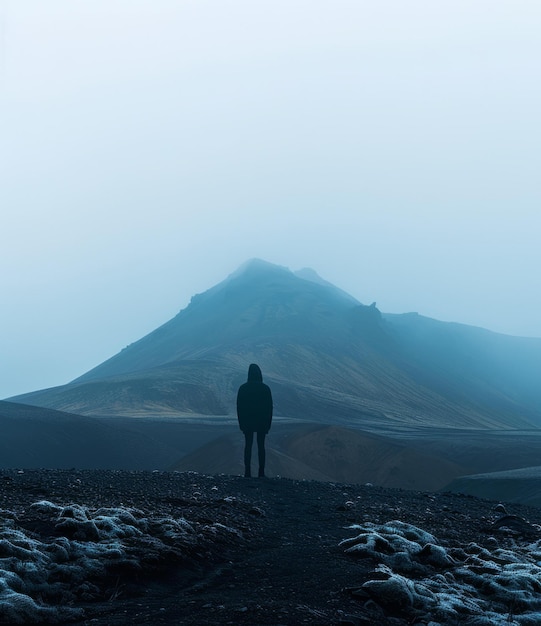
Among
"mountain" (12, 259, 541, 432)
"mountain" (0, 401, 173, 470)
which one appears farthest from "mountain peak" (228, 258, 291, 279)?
"mountain" (0, 401, 173, 470)

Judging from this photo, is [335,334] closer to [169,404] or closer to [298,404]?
[298,404]

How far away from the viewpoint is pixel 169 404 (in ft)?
279

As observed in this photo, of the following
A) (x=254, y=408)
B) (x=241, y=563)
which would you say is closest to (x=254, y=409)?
(x=254, y=408)

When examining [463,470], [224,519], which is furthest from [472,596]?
[463,470]

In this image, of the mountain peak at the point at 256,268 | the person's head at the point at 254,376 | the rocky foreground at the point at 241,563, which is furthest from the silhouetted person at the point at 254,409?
the mountain peak at the point at 256,268

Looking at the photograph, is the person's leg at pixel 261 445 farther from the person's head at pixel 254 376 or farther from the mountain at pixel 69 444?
the mountain at pixel 69 444

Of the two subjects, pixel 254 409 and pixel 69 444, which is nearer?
pixel 254 409

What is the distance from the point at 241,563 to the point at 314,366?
10303 centimetres

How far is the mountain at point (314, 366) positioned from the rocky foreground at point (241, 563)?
6487 cm

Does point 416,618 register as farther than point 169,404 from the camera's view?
No

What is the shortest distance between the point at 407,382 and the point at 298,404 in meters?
26.9

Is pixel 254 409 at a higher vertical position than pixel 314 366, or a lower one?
lower

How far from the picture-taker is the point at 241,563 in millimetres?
8594

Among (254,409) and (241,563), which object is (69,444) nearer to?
(254,409)
